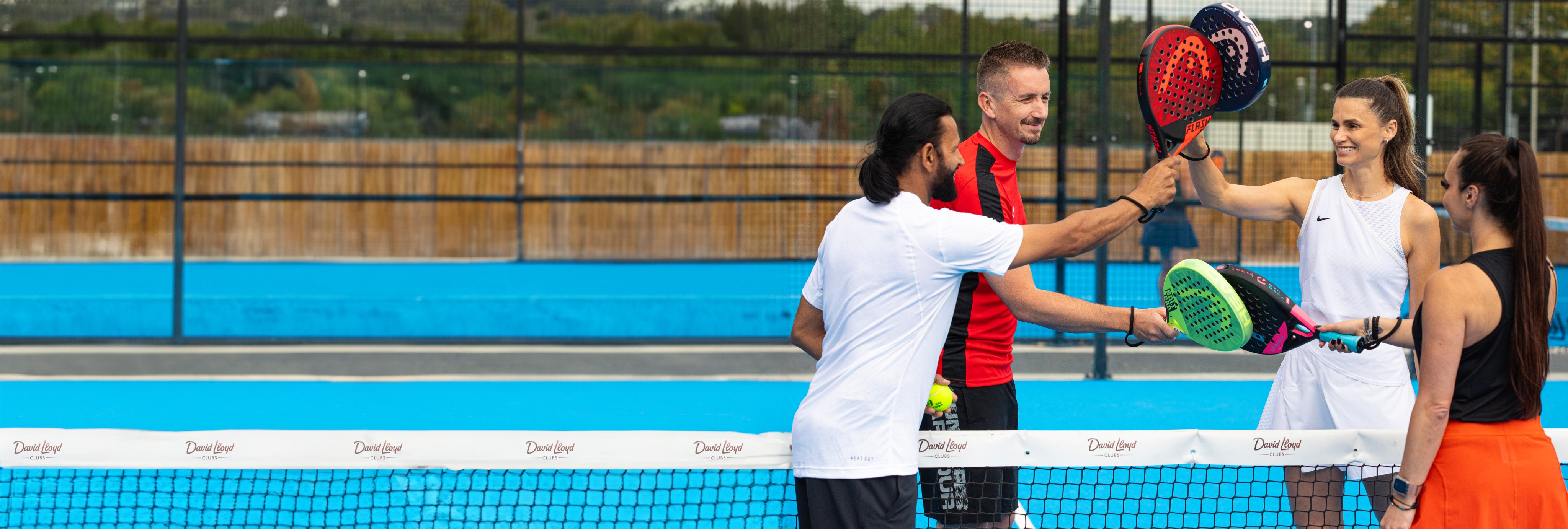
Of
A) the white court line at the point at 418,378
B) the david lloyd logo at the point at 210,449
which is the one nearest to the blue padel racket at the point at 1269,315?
the david lloyd logo at the point at 210,449

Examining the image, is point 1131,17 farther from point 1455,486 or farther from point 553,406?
point 1455,486

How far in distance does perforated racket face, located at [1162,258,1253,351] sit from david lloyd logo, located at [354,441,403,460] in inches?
65.8

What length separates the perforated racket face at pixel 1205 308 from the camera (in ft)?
7.73

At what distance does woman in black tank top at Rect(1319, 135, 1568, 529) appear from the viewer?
227 centimetres

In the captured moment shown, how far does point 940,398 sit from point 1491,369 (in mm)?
1008

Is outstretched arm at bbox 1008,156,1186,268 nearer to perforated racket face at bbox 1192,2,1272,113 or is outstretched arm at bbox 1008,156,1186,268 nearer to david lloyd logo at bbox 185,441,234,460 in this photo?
perforated racket face at bbox 1192,2,1272,113

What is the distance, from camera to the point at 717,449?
8.98 ft

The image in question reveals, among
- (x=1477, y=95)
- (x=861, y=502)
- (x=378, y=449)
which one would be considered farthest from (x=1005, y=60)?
(x=1477, y=95)

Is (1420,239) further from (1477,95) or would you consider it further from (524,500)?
(1477,95)

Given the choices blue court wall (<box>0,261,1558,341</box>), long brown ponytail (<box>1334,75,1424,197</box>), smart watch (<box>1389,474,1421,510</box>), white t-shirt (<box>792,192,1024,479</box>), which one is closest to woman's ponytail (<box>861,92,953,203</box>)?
white t-shirt (<box>792,192,1024,479</box>)

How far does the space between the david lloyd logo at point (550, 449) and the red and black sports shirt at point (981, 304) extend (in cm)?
83

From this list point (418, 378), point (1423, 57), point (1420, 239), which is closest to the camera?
point (1420, 239)

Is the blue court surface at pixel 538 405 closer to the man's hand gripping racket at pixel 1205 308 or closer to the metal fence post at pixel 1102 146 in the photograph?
the metal fence post at pixel 1102 146

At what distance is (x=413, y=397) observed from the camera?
6602 mm
